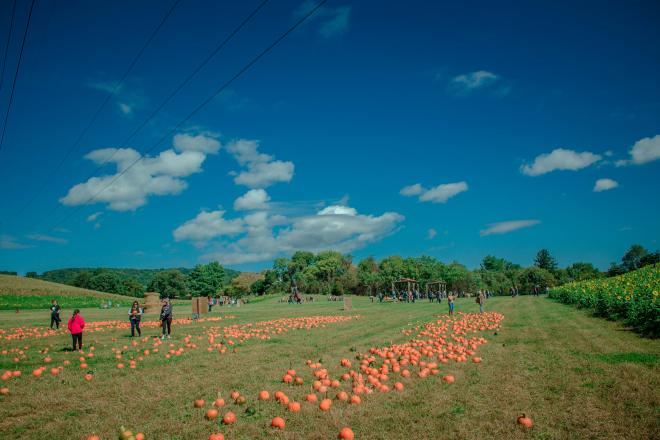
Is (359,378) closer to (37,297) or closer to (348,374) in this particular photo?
(348,374)

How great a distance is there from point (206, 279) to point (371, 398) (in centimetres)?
12641

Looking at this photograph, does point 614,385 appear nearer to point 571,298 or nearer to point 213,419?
point 213,419

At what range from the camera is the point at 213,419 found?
6719mm

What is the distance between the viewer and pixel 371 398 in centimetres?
769

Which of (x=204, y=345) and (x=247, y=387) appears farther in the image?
(x=204, y=345)

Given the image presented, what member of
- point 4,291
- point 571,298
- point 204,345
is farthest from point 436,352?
point 4,291

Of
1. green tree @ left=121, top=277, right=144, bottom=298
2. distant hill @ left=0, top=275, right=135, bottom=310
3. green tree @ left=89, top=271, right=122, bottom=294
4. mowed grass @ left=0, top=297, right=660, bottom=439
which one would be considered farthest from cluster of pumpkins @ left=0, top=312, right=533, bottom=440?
green tree @ left=89, top=271, right=122, bottom=294

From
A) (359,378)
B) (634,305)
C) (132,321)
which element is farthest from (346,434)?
(634,305)

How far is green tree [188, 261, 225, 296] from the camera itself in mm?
124312

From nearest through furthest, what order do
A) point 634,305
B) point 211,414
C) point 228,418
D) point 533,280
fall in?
point 228,418, point 211,414, point 634,305, point 533,280

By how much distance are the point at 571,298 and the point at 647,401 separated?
36.2 meters

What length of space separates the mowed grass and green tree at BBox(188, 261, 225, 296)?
117 metres

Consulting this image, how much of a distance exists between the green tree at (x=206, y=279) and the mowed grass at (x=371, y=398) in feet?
384

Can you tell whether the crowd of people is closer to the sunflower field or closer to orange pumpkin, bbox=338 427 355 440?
orange pumpkin, bbox=338 427 355 440
